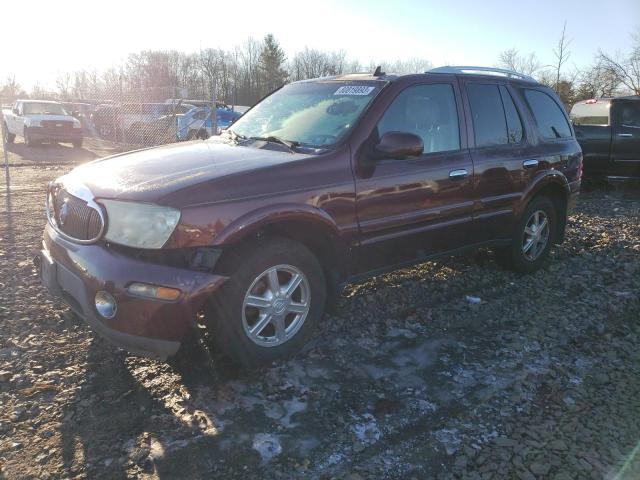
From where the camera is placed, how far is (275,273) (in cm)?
306

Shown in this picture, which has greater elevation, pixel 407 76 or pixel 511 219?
pixel 407 76

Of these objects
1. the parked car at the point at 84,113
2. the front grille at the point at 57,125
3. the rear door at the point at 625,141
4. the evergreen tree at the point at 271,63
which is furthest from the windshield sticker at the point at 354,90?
the evergreen tree at the point at 271,63

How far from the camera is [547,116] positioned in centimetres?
514

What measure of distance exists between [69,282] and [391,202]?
6.96ft

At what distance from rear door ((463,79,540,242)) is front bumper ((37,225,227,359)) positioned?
Answer: 2.56 metres

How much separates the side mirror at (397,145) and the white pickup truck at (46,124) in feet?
56.2

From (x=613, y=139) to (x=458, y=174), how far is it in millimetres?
7543

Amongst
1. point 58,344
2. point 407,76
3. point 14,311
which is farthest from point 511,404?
point 14,311

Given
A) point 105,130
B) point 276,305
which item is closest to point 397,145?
point 276,305

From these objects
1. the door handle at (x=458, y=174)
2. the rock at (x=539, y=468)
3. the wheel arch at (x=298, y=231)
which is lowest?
the rock at (x=539, y=468)

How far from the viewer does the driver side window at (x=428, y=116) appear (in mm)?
3709

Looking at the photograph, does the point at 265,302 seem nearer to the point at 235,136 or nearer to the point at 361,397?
the point at 361,397

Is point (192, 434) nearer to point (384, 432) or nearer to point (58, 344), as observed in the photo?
point (384, 432)

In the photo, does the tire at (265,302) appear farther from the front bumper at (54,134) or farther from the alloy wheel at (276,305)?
the front bumper at (54,134)
